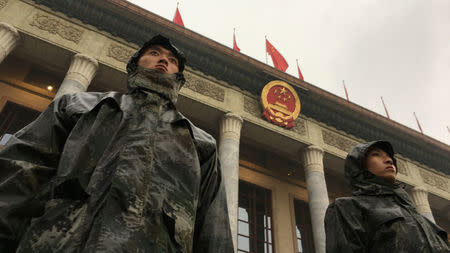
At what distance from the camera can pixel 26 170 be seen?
98cm

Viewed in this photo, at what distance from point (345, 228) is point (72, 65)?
7.10 m

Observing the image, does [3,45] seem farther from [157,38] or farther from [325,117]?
[325,117]

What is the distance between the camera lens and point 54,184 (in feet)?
3.09

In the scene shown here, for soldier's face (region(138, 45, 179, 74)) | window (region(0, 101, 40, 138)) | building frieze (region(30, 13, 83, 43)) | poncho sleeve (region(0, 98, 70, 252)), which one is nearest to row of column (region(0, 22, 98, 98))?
building frieze (region(30, 13, 83, 43))

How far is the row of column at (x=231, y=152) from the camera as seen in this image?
6.74m

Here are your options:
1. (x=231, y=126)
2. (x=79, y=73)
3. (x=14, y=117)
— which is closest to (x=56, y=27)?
(x=79, y=73)

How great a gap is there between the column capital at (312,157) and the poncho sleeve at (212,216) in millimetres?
7996

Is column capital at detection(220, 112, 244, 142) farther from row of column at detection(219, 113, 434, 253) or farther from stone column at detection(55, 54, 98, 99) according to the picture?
stone column at detection(55, 54, 98, 99)

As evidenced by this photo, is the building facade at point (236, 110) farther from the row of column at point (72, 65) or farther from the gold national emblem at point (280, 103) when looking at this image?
the gold national emblem at point (280, 103)

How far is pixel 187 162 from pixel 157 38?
812 millimetres

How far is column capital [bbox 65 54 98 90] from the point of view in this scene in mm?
6979

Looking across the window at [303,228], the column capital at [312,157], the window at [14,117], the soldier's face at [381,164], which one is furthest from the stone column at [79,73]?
the window at [303,228]

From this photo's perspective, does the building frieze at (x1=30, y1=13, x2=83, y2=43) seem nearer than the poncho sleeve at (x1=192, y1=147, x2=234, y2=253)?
No

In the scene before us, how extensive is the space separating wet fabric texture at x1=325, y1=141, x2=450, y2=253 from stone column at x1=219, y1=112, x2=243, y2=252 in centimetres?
440
